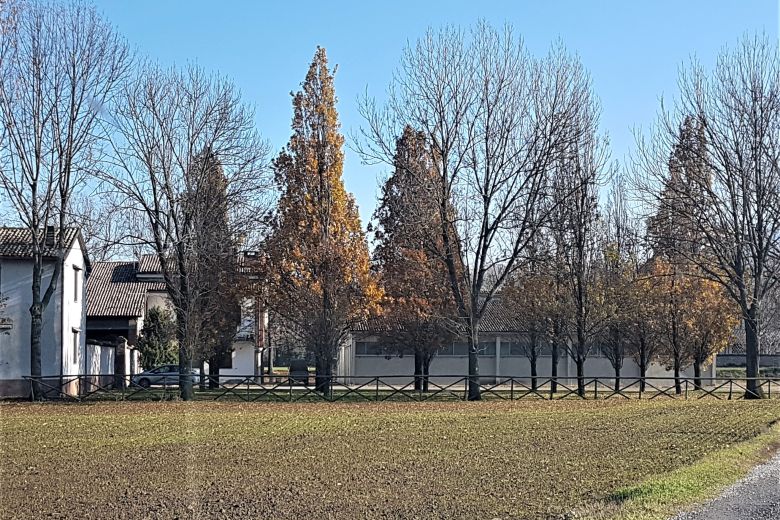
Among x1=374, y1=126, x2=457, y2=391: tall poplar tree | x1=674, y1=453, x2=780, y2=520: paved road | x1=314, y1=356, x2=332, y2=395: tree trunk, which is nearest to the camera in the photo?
x1=674, y1=453, x2=780, y2=520: paved road

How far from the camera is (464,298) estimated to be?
39281 millimetres

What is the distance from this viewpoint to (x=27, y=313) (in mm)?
34031

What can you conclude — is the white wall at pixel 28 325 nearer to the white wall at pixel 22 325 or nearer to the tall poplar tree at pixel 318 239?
the white wall at pixel 22 325

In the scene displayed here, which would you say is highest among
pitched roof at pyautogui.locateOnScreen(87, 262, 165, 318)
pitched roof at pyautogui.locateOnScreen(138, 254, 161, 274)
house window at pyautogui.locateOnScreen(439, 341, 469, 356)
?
pitched roof at pyautogui.locateOnScreen(138, 254, 161, 274)

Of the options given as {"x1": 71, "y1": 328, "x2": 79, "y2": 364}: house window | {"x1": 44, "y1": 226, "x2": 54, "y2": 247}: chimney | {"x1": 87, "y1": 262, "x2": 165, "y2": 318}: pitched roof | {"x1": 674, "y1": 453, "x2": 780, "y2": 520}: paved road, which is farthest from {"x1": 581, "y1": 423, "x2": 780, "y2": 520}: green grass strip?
{"x1": 87, "y1": 262, "x2": 165, "y2": 318}: pitched roof

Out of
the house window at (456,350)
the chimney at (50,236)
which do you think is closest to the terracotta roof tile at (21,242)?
the chimney at (50,236)

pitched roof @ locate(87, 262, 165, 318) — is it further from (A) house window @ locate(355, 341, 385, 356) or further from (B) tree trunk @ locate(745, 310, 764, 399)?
(B) tree trunk @ locate(745, 310, 764, 399)

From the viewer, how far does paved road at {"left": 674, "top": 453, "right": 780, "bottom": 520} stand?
10.1 metres

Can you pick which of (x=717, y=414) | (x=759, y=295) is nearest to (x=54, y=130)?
(x=717, y=414)

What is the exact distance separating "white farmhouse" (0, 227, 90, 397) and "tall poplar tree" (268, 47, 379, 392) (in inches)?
317

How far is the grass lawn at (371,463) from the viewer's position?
1066cm

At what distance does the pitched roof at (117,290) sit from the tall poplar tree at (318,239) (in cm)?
1414

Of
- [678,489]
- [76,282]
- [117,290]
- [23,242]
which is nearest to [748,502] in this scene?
[678,489]

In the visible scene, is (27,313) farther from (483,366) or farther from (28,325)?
(483,366)
